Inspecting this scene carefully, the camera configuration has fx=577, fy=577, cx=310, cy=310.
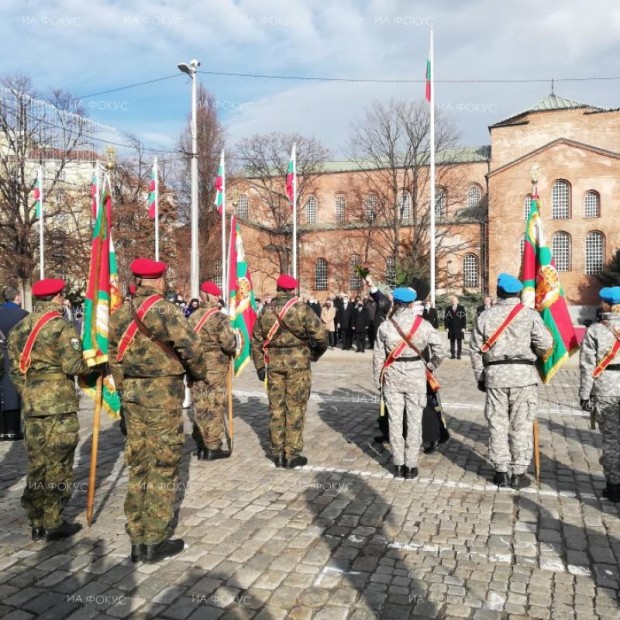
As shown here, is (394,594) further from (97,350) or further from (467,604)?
(97,350)

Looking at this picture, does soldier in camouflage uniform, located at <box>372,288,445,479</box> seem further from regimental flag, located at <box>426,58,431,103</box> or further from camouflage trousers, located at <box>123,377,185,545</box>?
regimental flag, located at <box>426,58,431,103</box>

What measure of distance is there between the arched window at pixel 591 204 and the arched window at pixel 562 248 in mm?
2396

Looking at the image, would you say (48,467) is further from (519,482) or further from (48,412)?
(519,482)

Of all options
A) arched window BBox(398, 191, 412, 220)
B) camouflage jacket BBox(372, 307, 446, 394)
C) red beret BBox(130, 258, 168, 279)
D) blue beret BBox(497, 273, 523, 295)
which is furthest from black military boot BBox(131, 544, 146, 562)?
arched window BBox(398, 191, 412, 220)

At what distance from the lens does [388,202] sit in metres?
51.1

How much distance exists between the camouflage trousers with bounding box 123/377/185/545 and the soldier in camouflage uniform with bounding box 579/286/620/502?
4.21 metres

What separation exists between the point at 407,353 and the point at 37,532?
4066 millimetres

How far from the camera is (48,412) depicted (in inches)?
196

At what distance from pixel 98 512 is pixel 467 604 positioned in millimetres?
3598

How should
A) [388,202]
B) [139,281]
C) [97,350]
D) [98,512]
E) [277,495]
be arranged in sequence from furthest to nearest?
[388,202] < [277,495] < [98,512] < [97,350] < [139,281]

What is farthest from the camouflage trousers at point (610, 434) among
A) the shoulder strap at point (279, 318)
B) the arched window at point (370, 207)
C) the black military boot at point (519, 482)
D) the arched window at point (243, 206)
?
the arched window at point (243, 206)

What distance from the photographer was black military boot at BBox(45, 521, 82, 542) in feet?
16.1

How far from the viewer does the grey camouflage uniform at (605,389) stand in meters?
5.82

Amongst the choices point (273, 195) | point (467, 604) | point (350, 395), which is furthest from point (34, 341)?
point (273, 195)
